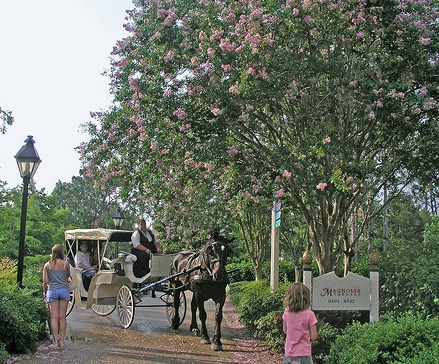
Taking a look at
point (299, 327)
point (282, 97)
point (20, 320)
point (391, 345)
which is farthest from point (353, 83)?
point (20, 320)

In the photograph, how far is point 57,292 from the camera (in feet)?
31.4

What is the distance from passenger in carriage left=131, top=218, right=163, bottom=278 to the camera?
1308 cm

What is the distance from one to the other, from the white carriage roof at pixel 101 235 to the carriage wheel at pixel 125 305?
1988mm

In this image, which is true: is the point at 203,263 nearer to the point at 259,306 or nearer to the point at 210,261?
the point at 210,261

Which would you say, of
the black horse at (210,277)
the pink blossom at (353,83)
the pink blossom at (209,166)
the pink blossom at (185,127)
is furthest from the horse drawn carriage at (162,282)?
the pink blossom at (353,83)

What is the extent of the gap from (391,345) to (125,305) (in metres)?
7.31

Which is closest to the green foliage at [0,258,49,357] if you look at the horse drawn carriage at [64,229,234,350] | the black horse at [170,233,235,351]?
the horse drawn carriage at [64,229,234,350]

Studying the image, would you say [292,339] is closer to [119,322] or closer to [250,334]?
[250,334]

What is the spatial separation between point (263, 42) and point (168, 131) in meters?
2.39

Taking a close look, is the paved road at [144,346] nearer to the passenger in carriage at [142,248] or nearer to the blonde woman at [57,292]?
the blonde woman at [57,292]

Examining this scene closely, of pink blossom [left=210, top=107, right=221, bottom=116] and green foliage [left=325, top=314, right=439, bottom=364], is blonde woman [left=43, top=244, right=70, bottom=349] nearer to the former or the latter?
pink blossom [left=210, top=107, right=221, bottom=116]

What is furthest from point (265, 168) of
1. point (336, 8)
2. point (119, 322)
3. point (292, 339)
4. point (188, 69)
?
point (292, 339)

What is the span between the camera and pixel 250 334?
11648 millimetres

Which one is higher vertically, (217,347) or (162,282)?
(162,282)
